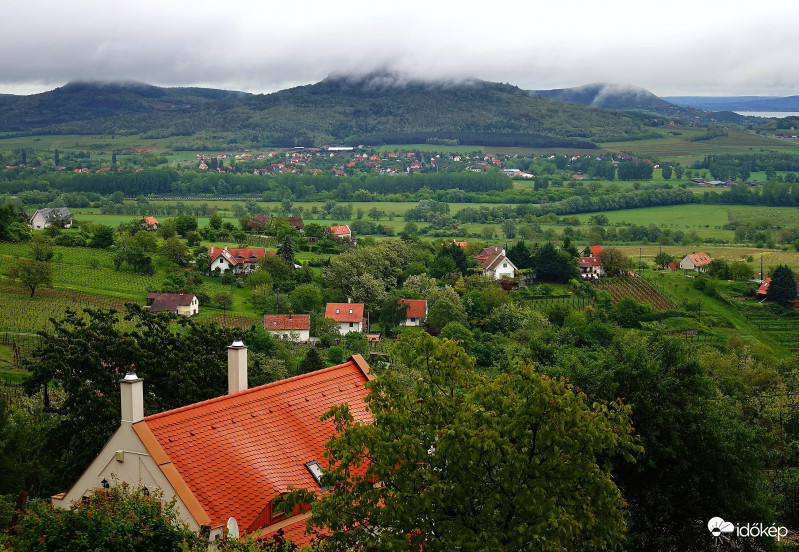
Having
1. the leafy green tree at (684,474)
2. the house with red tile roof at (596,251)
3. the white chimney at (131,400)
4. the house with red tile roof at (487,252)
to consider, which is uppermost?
the white chimney at (131,400)

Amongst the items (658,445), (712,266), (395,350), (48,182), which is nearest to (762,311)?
(712,266)

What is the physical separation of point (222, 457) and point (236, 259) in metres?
60.9

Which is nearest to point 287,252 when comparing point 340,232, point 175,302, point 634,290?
point 175,302

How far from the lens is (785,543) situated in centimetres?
1781

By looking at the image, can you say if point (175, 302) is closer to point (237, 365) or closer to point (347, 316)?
point (347, 316)

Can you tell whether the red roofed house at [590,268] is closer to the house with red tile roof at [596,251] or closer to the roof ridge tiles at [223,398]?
Result: the house with red tile roof at [596,251]

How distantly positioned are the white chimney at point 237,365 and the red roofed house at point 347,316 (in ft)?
146

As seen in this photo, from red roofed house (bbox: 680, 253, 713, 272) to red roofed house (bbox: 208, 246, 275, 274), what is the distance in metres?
40.0

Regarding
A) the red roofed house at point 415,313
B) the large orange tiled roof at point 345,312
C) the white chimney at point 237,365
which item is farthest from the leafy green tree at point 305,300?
the white chimney at point 237,365

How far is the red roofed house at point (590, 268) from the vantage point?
3226 inches

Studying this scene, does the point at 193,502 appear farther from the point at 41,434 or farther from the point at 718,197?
the point at 718,197

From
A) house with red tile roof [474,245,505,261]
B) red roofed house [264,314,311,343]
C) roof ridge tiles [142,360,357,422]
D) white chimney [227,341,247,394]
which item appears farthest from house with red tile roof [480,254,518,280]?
Result: white chimney [227,341,247,394]

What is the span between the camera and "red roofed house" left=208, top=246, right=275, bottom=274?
74000mm

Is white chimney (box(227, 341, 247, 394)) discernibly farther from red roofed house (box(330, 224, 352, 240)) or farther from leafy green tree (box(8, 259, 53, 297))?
red roofed house (box(330, 224, 352, 240))
